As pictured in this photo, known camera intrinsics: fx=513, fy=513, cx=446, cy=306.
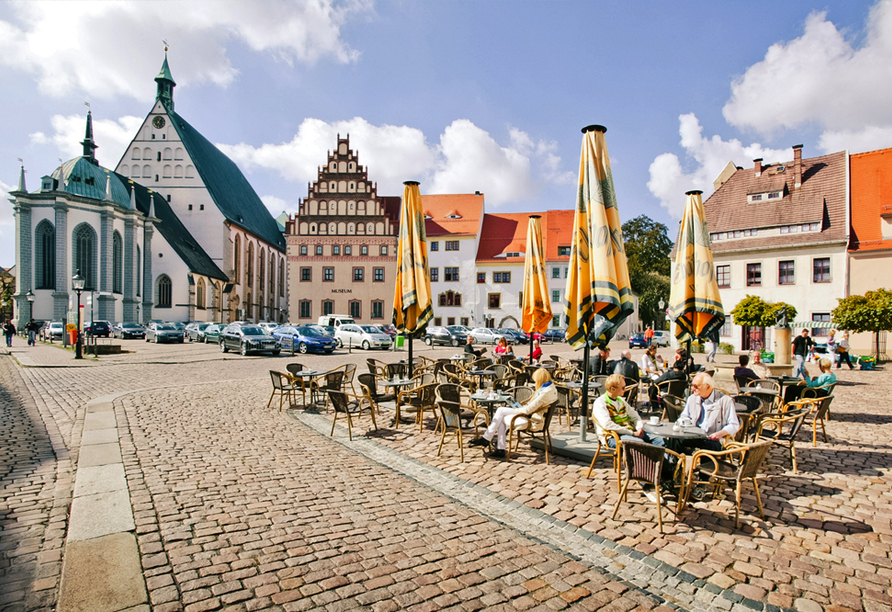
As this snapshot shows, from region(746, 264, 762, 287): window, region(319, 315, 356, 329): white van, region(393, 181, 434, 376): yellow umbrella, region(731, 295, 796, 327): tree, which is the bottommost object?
region(319, 315, 356, 329): white van

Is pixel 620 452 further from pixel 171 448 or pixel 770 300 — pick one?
pixel 770 300

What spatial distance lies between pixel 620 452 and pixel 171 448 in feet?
18.6

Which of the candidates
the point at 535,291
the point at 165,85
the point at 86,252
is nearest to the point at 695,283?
the point at 535,291

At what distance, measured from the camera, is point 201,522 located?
4.39 m

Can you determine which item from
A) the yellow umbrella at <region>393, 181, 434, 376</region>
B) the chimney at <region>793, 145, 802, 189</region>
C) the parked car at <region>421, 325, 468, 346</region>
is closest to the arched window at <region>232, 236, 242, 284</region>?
the parked car at <region>421, 325, 468, 346</region>

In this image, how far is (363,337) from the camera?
31953 millimetres

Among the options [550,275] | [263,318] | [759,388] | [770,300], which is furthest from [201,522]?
[263,318]

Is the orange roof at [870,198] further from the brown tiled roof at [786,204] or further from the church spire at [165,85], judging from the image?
the church spire at [165,85]

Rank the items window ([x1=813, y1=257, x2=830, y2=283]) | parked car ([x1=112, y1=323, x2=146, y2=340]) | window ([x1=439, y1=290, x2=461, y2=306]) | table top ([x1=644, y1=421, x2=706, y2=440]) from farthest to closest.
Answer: window ([x1=439, y1=290, x2=461, y2=306]), parked car ([x1=112, y1=323, x2=146, y2=340]), window ([x1=813, y1=257, x2=830, y2=283]), table top ([x1=644, y1=421, x2=706, y2=440])

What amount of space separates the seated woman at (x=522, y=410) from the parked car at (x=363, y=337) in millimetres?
24270

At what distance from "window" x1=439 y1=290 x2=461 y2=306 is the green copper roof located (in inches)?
1118

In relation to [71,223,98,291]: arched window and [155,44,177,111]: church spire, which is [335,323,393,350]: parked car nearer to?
[71,223,98,291]: arched window

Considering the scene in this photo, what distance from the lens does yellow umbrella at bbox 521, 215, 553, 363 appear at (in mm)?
11805

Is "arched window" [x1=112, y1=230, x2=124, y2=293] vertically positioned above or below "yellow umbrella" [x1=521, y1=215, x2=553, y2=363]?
above
